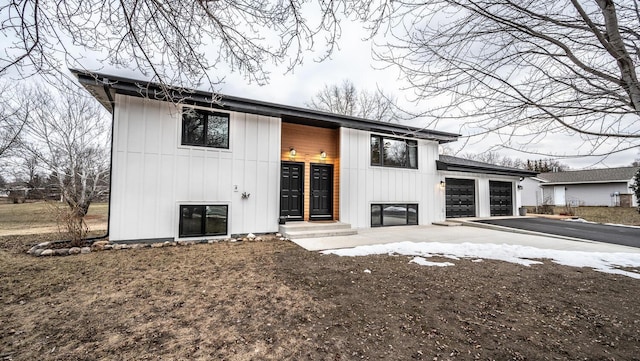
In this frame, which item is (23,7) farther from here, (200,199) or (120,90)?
(200,199)

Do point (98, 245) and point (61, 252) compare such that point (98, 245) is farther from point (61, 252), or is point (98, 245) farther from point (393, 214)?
point (393, 214)

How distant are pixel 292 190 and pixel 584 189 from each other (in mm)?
30977

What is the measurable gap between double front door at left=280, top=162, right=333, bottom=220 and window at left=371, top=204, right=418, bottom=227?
64.4 inches

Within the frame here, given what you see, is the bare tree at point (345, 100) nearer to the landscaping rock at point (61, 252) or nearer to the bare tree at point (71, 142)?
the bare tree at point (71, 142)

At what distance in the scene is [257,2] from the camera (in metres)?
3.11

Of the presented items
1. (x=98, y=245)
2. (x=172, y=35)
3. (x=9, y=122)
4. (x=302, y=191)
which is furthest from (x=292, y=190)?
(x=9, y=122)

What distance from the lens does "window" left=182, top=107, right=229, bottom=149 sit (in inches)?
261

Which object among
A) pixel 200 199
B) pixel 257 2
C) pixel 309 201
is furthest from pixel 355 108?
pixel 257 2

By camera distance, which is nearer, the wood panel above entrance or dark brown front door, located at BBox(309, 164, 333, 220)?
the wood panel above entrance

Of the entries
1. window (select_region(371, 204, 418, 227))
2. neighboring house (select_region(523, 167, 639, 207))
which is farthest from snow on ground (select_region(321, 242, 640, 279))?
neighboring house (select_region(523, 167, 639, 207))

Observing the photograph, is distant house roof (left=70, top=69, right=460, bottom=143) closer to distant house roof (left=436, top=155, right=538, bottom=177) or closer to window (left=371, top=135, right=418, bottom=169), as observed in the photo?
window (left=371, top=135, right=418, bottom=169)

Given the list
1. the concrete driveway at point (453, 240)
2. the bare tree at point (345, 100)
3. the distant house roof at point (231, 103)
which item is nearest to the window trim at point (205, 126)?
the distant house roof at point (231, 103)

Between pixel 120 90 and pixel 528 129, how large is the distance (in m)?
7.40

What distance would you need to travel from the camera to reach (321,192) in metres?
8.79
